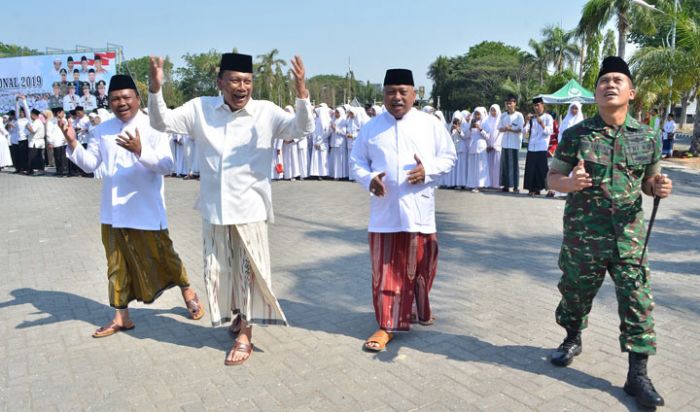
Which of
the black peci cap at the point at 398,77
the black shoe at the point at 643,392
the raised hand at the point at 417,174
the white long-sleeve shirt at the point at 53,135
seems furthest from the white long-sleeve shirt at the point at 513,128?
the white long-sleeve shirt at the point at 53,135

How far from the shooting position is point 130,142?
13.5 ft

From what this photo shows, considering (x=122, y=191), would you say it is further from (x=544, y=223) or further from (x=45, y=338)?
(x=544, y=223)

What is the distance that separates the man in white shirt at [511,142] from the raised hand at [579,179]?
9.34m

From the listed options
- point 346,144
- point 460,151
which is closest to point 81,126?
point 346,144

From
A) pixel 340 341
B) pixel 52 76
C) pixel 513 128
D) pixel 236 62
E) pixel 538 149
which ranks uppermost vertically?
pixel 52 76

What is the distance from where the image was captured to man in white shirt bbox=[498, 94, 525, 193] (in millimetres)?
12383

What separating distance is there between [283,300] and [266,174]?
1805 mm

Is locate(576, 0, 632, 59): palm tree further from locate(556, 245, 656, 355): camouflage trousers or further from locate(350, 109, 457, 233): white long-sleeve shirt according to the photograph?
locate(556, 245, 656, 355): camouflage trousers

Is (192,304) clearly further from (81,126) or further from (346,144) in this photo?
(81,126)

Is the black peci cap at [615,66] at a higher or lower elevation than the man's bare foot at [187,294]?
higher

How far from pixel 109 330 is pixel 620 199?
403cm

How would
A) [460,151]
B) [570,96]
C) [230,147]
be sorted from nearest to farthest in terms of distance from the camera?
[230,147] → [460,151] → [570,96]

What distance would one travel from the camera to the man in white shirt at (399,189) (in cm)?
419

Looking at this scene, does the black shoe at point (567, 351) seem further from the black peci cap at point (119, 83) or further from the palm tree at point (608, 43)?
the palm tree at point (608, 43)
